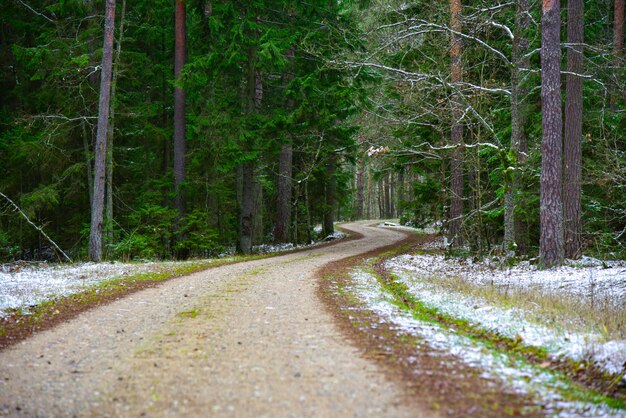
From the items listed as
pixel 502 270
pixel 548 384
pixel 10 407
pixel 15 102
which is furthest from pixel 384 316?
pixel 15 102

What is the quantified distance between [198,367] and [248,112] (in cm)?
1701

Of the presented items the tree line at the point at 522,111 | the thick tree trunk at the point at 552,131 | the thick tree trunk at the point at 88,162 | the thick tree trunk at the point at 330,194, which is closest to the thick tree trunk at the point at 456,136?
the tree line at the point at 522,111

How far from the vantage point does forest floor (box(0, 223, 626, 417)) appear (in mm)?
4234

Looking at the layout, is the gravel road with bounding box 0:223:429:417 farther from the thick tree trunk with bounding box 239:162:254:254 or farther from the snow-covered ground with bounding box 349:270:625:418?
the thick tree trunk with bounding box 239:162:254:254

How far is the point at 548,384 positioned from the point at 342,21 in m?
20.1

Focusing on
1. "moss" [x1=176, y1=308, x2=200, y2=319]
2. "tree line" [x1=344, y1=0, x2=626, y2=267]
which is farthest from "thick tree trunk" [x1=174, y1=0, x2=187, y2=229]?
"moss" [x1=176, y1=308, x2=200, y2=319]

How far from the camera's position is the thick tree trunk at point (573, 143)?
47.2ft

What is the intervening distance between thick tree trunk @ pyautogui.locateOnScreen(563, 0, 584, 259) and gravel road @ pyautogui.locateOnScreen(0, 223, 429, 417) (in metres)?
9.90

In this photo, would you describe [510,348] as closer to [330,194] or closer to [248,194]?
[248,194]

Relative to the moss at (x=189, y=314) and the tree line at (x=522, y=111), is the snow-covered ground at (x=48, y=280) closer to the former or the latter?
the moss at (x=189, y=314)

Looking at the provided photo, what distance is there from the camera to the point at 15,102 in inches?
885

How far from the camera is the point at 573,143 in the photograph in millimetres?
14594

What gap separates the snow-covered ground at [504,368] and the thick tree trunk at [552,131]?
6.54 metres

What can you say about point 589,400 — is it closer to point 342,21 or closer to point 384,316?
point 384,316
